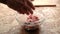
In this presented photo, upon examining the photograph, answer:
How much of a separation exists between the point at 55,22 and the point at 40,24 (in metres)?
0.13

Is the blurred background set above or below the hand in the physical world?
below

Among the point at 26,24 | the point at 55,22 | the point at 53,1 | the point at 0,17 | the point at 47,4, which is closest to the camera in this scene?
the point at 26,24

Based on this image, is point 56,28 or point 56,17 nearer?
point 56,28

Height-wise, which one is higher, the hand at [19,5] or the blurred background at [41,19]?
the hand at [19,5]

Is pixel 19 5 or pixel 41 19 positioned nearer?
pixel 19 5

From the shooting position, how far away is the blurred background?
1.07 metres

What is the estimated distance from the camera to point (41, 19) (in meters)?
1.15

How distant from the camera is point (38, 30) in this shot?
1.05 meters

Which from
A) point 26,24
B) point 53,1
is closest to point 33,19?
point 26,24

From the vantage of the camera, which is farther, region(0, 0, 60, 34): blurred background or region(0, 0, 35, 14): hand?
region(0, 0, 60, 34): blurred background

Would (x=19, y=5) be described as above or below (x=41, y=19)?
above

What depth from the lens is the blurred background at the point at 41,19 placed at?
1.07 m

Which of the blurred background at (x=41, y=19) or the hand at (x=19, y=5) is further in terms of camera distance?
the blurred background at (x=41, y=19)

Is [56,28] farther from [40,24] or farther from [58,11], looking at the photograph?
[58,11]
